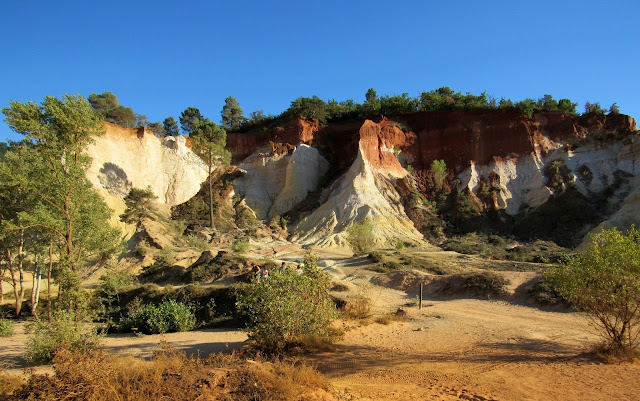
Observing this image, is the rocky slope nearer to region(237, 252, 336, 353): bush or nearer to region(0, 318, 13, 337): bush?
region(0, 318, 13, 337): bush

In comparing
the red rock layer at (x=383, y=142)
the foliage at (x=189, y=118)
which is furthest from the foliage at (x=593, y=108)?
the foliage at (x=189, y=118)

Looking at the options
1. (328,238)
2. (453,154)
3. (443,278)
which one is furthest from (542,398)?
(453,154)

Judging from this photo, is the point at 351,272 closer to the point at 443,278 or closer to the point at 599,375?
the point at 443,278

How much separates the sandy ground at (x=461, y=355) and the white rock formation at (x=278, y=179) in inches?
1100

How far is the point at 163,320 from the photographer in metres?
11.9

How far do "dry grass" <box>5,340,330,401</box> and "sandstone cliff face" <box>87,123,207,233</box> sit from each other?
31.3 metres

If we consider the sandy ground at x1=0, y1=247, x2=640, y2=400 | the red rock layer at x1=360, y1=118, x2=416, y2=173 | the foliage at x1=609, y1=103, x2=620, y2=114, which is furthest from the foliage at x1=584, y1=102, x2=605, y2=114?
the sandy ground at x1=0, y1=247, x2=640, y2=400

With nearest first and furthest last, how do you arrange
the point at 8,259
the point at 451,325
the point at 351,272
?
1. the point at 451,325
2. the point at 8,259
3. the point at 351,272

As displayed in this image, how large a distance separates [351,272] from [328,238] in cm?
1006

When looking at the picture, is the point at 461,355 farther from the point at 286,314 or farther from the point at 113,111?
the point at 113,111

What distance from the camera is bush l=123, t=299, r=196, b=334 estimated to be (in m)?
11.7

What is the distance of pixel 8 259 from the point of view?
17.2 meters

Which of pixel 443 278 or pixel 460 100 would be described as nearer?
pixel 443 278

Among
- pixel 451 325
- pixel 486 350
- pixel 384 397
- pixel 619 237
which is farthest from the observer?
pixel 451 325
